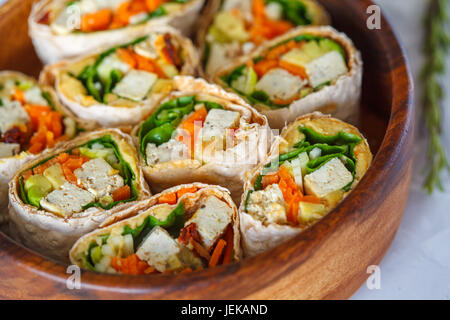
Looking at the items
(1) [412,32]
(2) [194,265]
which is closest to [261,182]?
(2) [194,265]

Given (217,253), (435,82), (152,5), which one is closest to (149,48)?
(152,5)

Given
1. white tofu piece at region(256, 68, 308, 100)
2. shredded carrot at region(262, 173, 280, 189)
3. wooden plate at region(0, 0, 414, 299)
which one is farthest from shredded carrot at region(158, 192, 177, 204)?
white tofu piece at region(256, 68, 308, 100)

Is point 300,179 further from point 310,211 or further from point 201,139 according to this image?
point 201,139

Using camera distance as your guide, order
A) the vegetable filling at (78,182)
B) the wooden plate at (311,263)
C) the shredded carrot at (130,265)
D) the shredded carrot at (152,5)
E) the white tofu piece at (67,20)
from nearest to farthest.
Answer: the wooden plate at (311,263)
the shredded carrot at (130,265)
the vegetable filling at (78,182)
the white tofu piece at (67,20)
the shredded carrot at (152,5)

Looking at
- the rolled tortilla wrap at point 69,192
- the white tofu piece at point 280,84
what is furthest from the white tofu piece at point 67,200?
the white tofu piece at point 280,84

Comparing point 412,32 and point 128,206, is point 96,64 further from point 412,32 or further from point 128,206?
point 412,32

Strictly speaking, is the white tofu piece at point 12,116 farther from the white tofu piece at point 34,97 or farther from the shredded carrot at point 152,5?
the shredded carrot at point 152,5

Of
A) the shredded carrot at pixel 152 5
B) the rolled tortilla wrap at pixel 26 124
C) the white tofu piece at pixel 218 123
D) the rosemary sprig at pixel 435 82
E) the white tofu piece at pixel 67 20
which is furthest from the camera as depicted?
the shredded carrot at pixel 152 5
